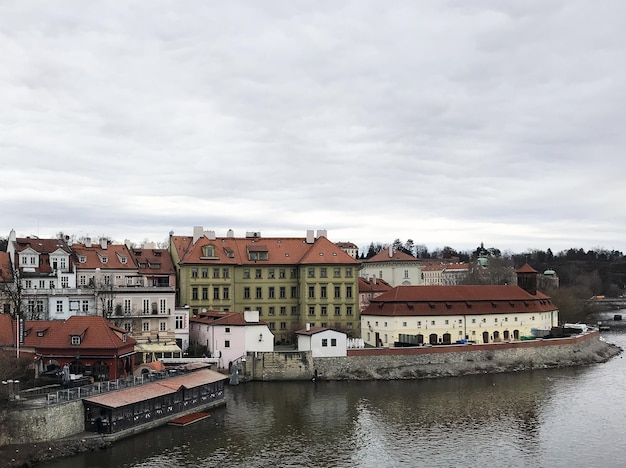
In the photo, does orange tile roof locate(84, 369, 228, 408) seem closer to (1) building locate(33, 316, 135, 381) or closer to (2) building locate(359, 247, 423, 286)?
(1) building locate(33, 316, 135, 381)

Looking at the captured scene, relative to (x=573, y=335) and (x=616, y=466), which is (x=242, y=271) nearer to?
(x=573, y=335)

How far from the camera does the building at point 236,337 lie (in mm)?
53531

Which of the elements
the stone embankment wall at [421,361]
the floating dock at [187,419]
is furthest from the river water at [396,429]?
the stone embankment wall at [421,361]

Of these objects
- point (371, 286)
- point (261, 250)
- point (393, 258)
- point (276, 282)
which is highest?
point (261, 250)

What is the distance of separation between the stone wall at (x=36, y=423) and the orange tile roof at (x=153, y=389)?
4.85ft

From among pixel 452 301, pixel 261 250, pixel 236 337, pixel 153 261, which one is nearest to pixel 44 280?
pixel 153 261

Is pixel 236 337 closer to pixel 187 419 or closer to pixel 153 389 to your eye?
pixel 187 419

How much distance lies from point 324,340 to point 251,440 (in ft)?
→ 64.3

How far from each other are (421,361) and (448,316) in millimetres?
8676

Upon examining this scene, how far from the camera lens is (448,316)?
62969mm

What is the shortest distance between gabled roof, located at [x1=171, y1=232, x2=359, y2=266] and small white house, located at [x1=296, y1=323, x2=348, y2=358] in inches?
469

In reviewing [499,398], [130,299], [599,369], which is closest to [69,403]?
[130,299]

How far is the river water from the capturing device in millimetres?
31609

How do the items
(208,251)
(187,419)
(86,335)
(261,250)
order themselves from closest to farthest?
(187,419) → (86,335) → (208,251) → (261,250)
